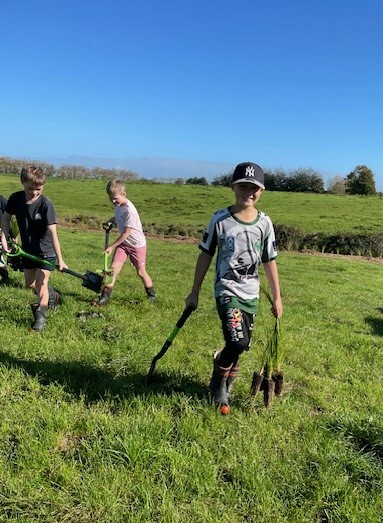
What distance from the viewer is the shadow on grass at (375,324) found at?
27.4 ft

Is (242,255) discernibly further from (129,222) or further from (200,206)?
(200,206)

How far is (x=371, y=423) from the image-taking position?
4258mm

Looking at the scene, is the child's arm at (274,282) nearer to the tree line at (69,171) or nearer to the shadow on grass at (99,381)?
the shadow on grass at (99,381)

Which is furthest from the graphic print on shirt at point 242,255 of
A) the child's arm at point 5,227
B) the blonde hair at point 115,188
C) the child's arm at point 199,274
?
the blonde hair at point 115,188

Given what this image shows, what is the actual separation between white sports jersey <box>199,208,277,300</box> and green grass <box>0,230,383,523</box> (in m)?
1.11

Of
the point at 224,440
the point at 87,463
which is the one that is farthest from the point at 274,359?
the point at 87,463

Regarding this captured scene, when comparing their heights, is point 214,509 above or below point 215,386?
below

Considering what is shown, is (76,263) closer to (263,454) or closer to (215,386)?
(215,386)

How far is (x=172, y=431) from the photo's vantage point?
388cm

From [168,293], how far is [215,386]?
549 centimetres

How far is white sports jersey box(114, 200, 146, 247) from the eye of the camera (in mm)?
8281

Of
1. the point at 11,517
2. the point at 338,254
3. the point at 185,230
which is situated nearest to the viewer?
the point at 11,517

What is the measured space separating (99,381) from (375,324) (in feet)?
20.1

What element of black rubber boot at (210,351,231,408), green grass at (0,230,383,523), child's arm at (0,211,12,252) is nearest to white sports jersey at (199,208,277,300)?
black rubber boot at (210,351,231,408)
